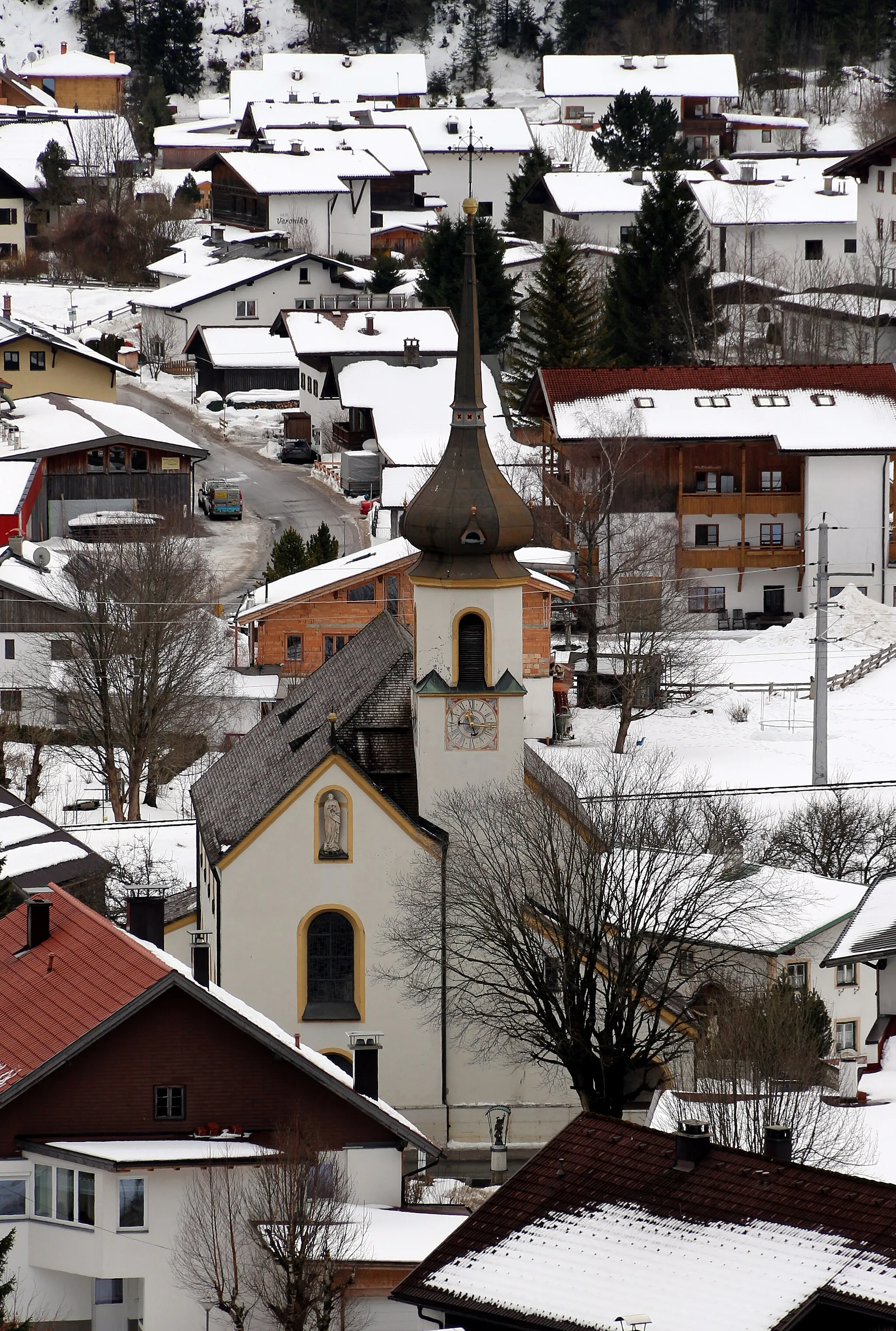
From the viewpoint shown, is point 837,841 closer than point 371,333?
Yes

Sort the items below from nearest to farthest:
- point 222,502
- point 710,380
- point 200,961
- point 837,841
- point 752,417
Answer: point 200,961, point 837,841, point 752,417, point 710,380, point 222,502

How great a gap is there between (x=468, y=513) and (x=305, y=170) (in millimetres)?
75735

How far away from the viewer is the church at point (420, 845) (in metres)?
42.2

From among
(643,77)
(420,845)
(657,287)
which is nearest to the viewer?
(420,845)

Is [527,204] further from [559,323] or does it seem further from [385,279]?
[559,323]

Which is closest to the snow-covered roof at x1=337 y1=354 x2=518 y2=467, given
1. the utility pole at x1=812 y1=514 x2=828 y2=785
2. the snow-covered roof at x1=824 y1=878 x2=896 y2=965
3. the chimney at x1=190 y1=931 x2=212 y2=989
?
the utility pole at x1=812 y1=514 x2=828 y2=785

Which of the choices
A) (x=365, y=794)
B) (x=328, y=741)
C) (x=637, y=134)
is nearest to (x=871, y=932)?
(x=365, y=794)

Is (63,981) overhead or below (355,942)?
overhead

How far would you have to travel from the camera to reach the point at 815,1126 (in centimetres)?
2930

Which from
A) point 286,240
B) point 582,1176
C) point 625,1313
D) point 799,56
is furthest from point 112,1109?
point 799,56

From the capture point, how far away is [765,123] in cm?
13438

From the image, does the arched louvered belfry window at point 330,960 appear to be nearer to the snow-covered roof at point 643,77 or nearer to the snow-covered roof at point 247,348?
the snow-covered roof at point 247,348

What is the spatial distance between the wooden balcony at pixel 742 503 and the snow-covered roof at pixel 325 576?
9316mm

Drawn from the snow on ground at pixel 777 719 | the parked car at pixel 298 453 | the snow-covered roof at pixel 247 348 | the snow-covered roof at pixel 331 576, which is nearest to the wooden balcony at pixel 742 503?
the snow on ground at pixel 777 719
